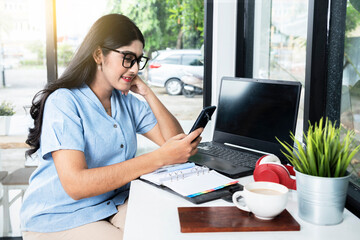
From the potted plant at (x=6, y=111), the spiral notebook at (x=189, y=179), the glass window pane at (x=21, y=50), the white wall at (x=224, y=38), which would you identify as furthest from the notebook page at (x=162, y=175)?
the potted plant at (x=6, y=111)

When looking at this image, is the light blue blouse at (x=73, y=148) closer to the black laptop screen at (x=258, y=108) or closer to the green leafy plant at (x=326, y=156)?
the black laptop screen at (x=258, y=108)

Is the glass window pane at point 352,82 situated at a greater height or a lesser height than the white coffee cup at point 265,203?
greater

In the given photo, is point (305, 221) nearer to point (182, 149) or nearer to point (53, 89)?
point (182, 149)

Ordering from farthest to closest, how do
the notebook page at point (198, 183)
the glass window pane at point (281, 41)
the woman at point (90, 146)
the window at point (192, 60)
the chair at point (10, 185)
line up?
the window at point (192, 60), the chair at point (10, 185), the glass window pane at point (281, 41), the woman at point (90, 146), the notebook page at point (198, 183)

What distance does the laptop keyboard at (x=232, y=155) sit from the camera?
1362 mm

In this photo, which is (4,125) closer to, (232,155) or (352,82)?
(232,155)

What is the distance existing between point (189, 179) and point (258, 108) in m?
0.48

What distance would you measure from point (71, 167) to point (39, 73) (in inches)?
75.0

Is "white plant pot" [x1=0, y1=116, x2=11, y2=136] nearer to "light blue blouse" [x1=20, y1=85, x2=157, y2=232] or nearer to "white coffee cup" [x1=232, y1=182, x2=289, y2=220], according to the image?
"light blue blouse" [x1=20, y1=85, x2=157, y2=232]

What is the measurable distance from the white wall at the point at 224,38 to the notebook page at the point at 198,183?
1321mm

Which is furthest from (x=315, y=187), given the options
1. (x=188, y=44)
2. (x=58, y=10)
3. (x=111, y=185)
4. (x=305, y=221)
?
(x=58, y=10)

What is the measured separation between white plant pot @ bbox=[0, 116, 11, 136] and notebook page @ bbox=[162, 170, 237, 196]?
203 centimetres

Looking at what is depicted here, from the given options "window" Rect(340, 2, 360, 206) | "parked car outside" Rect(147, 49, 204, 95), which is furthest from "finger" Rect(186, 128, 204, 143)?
"parked car outside" Rect(147, 49, 204, 95)

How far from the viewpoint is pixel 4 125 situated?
2787 mm
